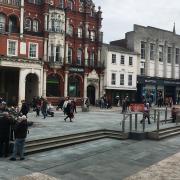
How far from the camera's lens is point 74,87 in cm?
5072

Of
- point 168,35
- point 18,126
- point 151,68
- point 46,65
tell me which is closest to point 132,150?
point 18,126

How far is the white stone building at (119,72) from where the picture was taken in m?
53.5

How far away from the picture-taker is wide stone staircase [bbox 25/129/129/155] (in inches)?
605

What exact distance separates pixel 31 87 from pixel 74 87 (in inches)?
249

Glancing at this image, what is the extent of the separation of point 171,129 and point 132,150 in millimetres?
7513

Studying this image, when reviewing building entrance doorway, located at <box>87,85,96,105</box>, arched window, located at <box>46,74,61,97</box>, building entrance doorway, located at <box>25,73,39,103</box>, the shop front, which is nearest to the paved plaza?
building entrance doorway, located at <box>25,73,39,103</box>

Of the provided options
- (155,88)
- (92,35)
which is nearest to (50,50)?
(92,35)

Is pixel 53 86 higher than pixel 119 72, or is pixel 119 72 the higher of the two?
pixel 119 72

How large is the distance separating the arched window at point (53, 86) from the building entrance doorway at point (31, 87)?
1.65 metres

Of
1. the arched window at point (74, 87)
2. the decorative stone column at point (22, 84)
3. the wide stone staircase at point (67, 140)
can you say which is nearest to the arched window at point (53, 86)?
the arched window at point (74, 87)

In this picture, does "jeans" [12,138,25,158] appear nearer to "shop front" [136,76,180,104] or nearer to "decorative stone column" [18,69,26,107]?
"decorative stone column" [18,69,26,107]

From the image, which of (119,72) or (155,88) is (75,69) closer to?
(119,72)

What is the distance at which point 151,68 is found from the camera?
60.2 m

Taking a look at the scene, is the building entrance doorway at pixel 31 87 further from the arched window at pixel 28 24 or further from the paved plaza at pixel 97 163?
the paved plaza at pixel 97 163
